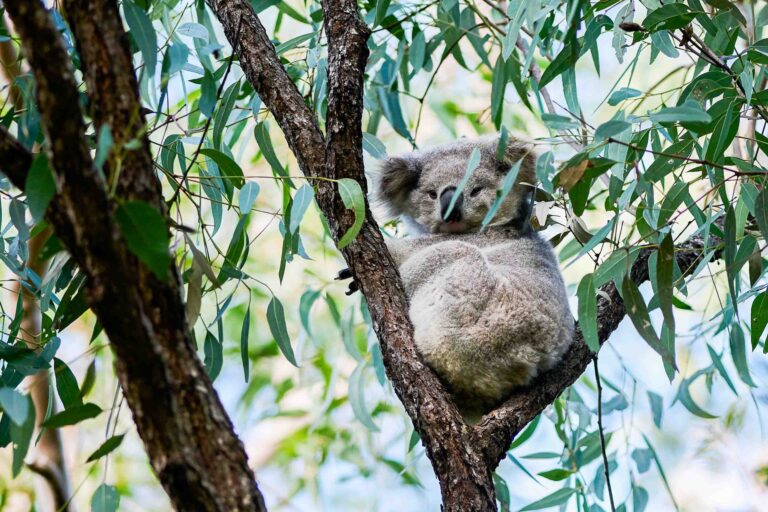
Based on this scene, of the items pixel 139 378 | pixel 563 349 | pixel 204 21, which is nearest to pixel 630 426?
pixel 563 349

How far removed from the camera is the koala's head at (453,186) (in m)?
3.21

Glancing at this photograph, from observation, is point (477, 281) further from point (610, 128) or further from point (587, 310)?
point (610, 128)

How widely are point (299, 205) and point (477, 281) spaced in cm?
91

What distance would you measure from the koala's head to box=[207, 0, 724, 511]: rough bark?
0.93 m

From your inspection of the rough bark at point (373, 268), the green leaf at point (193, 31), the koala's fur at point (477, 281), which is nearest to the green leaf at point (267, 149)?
the rough bark at point (373, 268)

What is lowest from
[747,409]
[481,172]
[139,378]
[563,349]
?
[139,378]

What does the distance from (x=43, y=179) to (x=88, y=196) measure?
0.34 ft

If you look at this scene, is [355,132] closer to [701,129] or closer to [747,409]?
→ [701,129]

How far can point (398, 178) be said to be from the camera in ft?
11.3

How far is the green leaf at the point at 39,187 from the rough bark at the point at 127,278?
0.03 m

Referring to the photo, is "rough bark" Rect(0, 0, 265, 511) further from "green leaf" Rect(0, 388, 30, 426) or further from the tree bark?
the tree bark

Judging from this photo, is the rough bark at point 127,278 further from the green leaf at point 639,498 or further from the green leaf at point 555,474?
the green leaf at point 639,498

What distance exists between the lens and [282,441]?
5102mm

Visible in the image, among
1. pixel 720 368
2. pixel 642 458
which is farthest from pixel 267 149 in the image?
pixel 642 458
